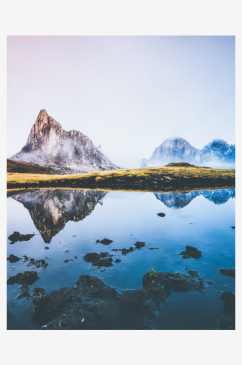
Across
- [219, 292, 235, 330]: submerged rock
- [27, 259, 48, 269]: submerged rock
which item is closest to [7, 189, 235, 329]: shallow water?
[219, 292, 235, 330]: submerged rock

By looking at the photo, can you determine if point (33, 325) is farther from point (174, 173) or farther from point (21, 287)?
point (174, 173)

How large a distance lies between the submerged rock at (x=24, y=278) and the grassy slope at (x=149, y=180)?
36130mm

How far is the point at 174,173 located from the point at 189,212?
32.9m

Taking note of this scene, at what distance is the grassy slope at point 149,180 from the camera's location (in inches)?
1850

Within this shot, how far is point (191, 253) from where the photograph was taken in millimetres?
12938

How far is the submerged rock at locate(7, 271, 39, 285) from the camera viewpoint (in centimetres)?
991

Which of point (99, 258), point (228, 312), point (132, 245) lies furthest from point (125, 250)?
point (228, 312)

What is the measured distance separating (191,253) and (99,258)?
7113 mm

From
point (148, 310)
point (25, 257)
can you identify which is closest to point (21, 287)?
point (25, 257)

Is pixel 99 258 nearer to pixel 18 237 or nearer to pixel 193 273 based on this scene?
pixel 193 273

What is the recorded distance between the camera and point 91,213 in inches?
971

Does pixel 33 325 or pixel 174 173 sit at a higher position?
pixel 174 173

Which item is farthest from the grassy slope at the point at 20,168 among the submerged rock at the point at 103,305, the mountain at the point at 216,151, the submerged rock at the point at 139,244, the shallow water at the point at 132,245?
the mountain at the point at 216,151

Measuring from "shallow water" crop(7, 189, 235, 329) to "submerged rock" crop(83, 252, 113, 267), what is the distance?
1.45 feet
